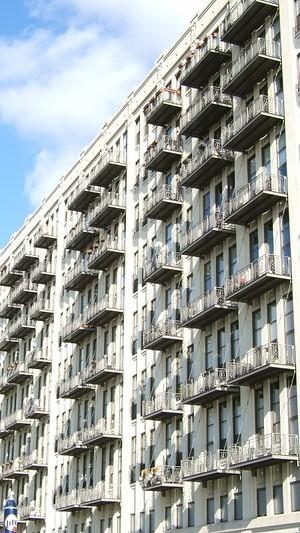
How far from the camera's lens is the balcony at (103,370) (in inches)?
2181

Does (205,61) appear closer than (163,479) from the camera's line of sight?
No

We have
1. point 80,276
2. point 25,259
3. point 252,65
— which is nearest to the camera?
point 252,65

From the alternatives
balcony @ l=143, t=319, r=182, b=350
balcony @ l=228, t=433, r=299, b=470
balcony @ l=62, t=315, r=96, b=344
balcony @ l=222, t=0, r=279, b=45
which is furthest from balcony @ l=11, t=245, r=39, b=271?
balcony @ l=228, t=433, r=299, b=470

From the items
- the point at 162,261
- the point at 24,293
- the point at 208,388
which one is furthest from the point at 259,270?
the point at 24,293

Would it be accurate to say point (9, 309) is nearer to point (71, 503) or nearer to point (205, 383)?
point (71, 503)

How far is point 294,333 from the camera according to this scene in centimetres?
3859

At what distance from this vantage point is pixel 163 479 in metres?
46.2

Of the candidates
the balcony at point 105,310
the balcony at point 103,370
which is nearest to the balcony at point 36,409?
the balcony at point 103,370

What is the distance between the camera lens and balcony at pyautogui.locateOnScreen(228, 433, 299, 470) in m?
37.2

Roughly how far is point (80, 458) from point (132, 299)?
443 inches

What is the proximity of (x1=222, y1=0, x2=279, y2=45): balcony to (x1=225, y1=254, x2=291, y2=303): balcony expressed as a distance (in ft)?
35.5

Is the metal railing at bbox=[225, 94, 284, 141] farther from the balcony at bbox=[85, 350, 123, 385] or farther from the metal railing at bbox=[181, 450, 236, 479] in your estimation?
the balcony at bbox=[85, 350, 123, 385]

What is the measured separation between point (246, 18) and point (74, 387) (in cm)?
2559

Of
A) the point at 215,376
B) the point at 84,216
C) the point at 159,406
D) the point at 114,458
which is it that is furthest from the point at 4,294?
the point at 215,376
